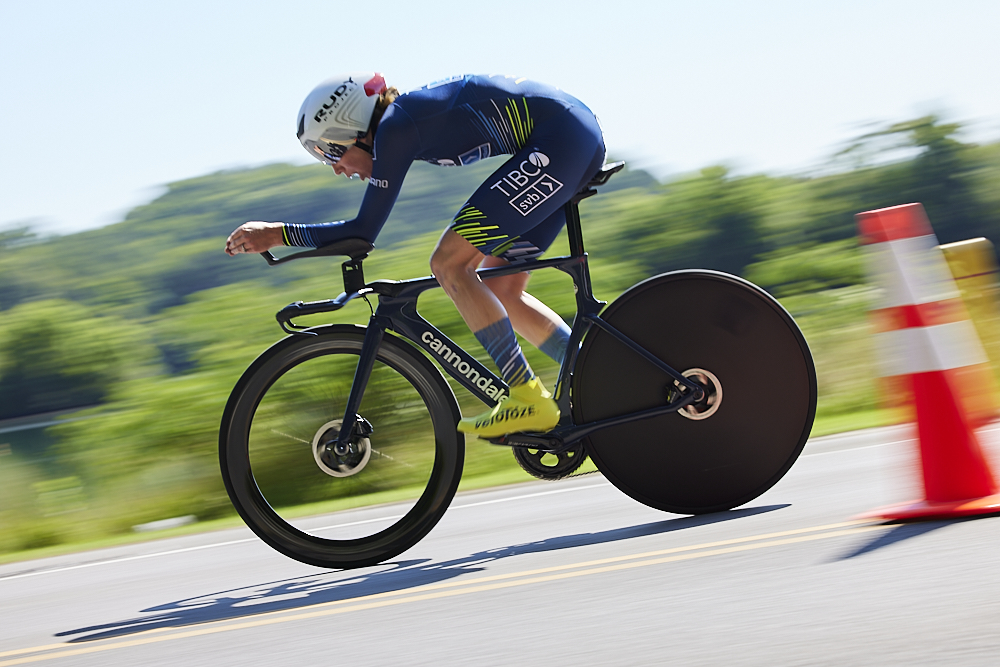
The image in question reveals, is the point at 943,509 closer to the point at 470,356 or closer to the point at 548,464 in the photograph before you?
the point at 548,464

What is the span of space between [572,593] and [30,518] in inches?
260

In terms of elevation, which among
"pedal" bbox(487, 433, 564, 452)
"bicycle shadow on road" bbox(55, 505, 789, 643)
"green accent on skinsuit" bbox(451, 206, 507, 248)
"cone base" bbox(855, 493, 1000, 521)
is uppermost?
"green accent on skinsuit" bbox(451, 206, 507, 248)

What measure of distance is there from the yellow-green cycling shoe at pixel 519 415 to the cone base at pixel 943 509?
1268mm

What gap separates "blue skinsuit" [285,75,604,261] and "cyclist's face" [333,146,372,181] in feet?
0.81

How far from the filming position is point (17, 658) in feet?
10.3

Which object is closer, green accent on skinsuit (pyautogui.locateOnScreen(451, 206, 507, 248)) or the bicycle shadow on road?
the bicycle shadow on road

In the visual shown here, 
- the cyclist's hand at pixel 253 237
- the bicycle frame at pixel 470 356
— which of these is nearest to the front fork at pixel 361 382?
the bicycle frame at pixel 470 356

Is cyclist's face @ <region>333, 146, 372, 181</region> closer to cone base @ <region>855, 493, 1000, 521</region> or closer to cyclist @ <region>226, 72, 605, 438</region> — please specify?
→ cyclist @ <region>226, 72, 605, 438</region>

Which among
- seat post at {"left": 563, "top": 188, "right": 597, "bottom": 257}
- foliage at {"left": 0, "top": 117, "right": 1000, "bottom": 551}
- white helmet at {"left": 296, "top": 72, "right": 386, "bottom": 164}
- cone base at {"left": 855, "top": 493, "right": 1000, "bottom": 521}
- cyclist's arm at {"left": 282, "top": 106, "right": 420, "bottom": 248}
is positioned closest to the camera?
cone base at {"left": 855, "top": 493, "right": 1000, "bottom": 521}

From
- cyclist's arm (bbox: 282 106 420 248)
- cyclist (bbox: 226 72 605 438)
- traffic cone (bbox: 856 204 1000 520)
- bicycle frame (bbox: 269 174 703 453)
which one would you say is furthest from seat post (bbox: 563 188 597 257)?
traffic cone (bbox: 856 204 1000 520)

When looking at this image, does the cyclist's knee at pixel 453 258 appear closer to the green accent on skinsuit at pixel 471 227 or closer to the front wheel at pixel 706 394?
the green accent on skinsuit at pixel 471 227

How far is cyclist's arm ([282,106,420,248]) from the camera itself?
367 centimetres

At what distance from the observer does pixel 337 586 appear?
3.62 m

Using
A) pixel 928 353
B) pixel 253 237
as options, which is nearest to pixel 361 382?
pixel 253 237
